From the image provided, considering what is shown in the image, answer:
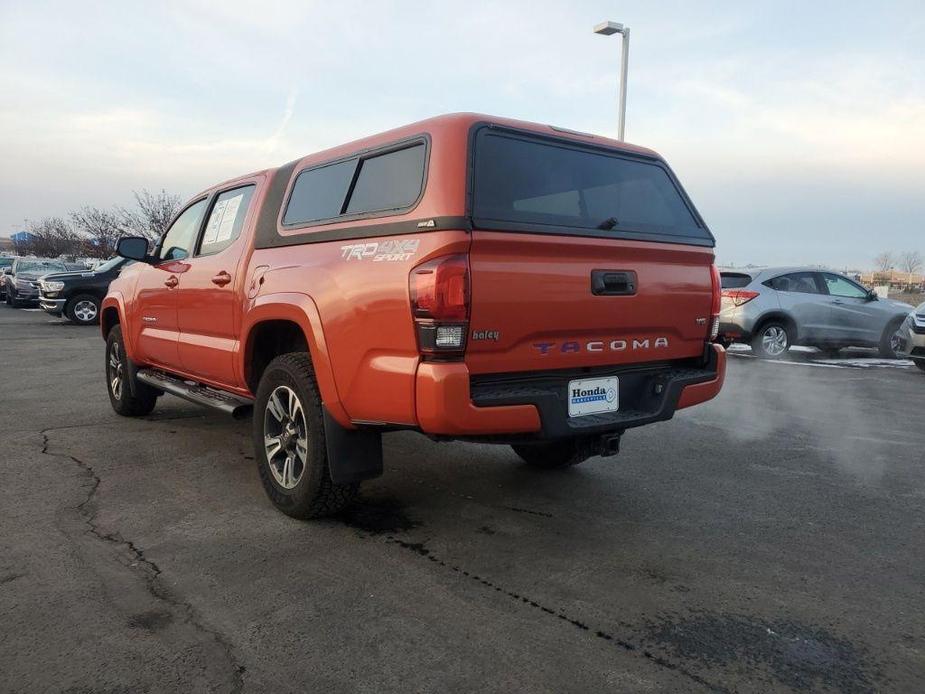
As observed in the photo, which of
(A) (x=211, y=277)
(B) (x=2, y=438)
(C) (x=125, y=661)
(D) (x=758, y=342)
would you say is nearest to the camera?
(C) (x=125, y=661)

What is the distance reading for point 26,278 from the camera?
81.3 feet

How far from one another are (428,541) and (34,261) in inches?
1094

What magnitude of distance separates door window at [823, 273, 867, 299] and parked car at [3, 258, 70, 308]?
→ 22.6m

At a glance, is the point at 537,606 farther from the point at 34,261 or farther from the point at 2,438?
the point at 34,261

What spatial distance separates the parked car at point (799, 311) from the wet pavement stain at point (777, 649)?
9.15m

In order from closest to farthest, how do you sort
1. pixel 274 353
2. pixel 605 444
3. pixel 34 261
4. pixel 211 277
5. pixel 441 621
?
pixel 441 621 → pixel 605 444 → pixel 274 353 → pixel 211 277 → pixel 34 261

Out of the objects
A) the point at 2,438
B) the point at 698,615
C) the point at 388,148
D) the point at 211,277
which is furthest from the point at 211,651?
the point at 2,438

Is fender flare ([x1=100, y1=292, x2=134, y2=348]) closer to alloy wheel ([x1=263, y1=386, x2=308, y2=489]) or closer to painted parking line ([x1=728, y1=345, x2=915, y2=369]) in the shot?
alloy wheel ([x1=263, y1=386, x2=308, y2=489])

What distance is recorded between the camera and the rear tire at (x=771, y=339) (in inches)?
462

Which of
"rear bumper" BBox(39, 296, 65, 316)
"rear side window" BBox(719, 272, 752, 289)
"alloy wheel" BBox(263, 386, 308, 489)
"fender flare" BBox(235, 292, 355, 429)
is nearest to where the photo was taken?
"fender flare" BBox(235, 292, 355, 429)

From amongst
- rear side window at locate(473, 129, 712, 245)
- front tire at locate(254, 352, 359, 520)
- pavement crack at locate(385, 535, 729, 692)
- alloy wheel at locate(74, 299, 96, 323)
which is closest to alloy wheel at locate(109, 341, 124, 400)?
front tire at locate(254, 352, 359, 520)

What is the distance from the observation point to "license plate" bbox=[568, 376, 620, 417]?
11.3 feet

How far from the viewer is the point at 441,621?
2760 millimetres

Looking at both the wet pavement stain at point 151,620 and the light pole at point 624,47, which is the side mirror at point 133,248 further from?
the light pole at point 624,47
